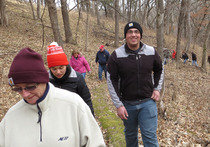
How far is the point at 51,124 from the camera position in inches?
58.2

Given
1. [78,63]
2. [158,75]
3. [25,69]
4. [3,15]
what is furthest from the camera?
[3,15]

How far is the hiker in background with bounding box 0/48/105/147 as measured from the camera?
1425mm

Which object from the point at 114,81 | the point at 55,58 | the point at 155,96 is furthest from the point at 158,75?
the point at 55,58

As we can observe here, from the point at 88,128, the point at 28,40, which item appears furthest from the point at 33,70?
the point at 28,40

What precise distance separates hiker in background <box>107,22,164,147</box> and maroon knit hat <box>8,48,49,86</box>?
164cm

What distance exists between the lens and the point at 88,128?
62.0 inches

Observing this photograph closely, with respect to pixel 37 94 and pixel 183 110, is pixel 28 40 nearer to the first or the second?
pixel 183 110

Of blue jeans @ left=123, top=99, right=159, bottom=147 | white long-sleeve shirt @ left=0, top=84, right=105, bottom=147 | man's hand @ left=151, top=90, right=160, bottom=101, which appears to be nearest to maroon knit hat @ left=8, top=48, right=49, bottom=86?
white long-sleeve shirt @ left=0, top=84, right=105, bottom=147

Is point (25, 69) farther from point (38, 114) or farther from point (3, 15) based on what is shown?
point (3, 15)

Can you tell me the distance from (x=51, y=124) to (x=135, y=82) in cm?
171

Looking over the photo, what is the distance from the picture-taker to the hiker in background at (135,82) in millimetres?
2801

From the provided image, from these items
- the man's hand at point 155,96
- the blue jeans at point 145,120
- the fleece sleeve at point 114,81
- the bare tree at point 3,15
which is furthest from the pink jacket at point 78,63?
the bare tree at point 3,15

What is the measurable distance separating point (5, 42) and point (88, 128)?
1369 centimetres

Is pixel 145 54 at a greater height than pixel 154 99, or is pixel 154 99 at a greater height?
pixel 145 54
